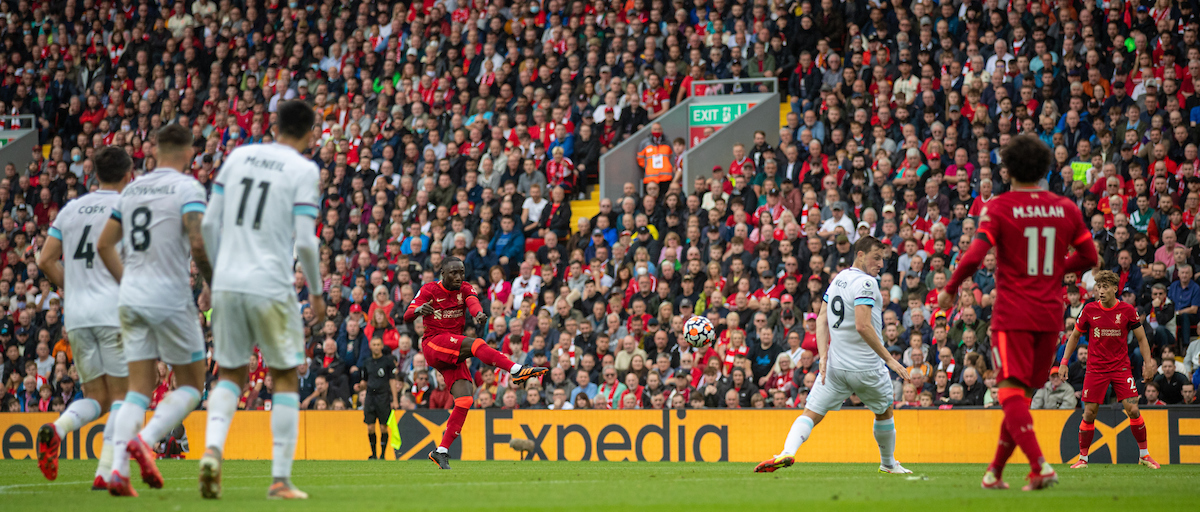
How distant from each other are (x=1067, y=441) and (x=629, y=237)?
8.08m

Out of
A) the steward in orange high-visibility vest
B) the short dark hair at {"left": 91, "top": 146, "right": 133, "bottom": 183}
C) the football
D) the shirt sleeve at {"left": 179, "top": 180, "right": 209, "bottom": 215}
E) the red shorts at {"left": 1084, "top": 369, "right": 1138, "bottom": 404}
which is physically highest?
the steward in orange high-visibility vest

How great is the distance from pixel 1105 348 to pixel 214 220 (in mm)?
9855

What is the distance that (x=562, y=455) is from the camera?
17531 millimetres

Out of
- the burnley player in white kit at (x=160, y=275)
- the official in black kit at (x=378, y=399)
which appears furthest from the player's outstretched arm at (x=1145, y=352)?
the official in black kit at (x=378, y=399)

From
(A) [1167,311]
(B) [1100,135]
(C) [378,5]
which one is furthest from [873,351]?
(C) [378,5]

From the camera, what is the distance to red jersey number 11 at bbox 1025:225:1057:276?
7703mm

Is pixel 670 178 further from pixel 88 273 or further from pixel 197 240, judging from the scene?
pixel 197 240

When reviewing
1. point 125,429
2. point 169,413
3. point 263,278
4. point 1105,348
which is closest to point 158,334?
point 169,413

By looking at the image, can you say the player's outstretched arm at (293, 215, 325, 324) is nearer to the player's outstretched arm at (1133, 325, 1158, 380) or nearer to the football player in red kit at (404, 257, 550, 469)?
the football player in red kit at (404, 257, 550, 469)

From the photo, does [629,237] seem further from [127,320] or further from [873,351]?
[127,320]

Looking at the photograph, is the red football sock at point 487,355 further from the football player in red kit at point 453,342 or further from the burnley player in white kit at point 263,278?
the burnley player in white kit at point 263,278

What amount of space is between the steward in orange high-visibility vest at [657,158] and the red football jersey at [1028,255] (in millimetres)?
14584

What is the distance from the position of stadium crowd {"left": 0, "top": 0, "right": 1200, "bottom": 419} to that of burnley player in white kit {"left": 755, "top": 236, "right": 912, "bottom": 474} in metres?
5.87

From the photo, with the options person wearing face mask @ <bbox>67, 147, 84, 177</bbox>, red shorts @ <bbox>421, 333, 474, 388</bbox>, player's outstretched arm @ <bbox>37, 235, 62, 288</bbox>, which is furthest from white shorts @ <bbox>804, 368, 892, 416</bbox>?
person wearing face mask @ <bbox>67, 147, 84, 177</bbox>
